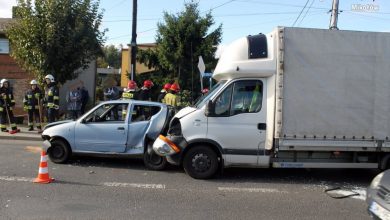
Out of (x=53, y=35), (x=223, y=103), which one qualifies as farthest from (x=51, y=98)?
(x=223, y=103)

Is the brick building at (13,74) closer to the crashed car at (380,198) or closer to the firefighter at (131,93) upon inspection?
the firefighter at (131,93)

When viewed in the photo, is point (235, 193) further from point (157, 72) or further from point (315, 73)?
point (157, 72)

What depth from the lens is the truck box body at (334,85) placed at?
26.2 feet

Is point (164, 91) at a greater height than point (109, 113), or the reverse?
point (164, 91)

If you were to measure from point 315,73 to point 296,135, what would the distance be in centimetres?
119

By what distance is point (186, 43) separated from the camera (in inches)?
941

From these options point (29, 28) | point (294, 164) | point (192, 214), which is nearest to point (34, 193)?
point (192, 214)

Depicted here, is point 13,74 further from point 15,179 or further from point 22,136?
point 15,179

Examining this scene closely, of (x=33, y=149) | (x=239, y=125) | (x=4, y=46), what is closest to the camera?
(x=239, y=125)

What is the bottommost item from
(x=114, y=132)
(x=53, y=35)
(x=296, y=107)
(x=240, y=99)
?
(x=114, y=132)

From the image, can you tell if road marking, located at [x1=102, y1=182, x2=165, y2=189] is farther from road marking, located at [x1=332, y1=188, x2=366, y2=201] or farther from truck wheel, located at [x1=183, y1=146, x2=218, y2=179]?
road marking, located at [x1=332, y1=188, x2=366, y2=201]

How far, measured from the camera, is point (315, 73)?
8.02 metres

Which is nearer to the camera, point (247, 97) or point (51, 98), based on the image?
point (247, 97)

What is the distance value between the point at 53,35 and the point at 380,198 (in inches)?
542
